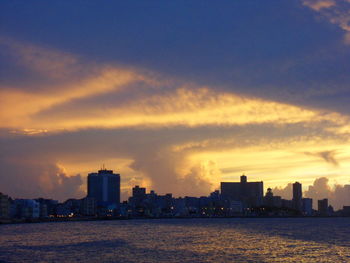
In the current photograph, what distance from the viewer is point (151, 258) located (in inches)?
3465

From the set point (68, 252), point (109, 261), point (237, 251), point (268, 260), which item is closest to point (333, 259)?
point (268, 260)

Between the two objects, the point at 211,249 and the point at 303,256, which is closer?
the point at 303,256

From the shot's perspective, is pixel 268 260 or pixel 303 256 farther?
pixel 303 256

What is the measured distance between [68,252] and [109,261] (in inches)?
731

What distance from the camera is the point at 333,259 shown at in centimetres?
8688

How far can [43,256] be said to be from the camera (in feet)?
299

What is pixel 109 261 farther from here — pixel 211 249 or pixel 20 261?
pixel 211 249

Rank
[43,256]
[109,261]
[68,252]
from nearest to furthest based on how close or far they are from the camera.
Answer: [109,261] < [43,256] < [68,252]

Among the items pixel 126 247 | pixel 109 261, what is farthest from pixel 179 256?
pixel 126 247

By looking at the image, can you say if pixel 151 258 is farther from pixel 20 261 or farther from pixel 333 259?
pixel 333 259

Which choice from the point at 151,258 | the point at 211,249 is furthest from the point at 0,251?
the point at 211,249

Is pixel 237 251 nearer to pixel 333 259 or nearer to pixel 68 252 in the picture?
pixel 333 259

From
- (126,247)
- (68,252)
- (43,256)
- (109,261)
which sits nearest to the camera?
(109,261)

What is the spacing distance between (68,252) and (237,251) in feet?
114
